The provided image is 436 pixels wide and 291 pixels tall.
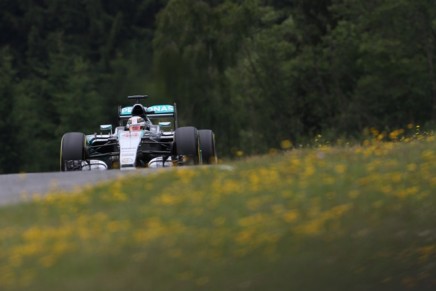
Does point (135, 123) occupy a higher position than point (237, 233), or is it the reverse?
point (135, 123)

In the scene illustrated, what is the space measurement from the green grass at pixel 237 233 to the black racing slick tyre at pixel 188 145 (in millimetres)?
5715

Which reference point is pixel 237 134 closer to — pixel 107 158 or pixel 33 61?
pixel 33 61

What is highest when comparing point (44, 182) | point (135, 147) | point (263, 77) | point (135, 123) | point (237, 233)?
point (263, 77)

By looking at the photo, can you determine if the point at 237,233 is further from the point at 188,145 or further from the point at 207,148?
the point at 207,148

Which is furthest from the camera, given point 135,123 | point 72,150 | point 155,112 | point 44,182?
point 155,112

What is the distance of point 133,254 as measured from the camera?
9.01 m

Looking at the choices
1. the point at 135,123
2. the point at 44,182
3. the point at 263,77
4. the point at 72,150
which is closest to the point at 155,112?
the point at 135,123

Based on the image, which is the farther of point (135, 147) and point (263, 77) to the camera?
point (263, 77)

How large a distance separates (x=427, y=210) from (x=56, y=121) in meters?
65.0

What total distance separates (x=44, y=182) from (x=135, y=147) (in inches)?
242

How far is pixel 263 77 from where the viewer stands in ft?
191

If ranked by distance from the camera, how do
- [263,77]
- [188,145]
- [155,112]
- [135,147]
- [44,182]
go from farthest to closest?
1. [263,77]
2. [155,112]
3. [135,147]
4. [188,145]
5. [44,182]

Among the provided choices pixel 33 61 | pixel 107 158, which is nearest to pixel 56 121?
pixel 33 61

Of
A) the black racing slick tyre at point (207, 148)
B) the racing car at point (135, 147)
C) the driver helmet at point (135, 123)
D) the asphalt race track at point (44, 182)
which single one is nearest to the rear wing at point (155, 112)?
the racing car at point (135, 147)
